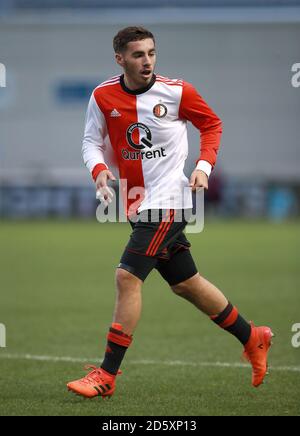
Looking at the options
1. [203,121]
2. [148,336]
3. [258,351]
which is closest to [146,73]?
[203,121]

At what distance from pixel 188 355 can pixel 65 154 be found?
26777 mm

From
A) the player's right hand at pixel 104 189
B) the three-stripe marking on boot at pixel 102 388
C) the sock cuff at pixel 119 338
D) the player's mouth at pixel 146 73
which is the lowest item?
the three-stripe marking on boot at pixel 102 388

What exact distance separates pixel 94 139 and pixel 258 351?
72.0 inches

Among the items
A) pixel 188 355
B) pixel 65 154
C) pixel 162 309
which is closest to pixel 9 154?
pixel 65 154

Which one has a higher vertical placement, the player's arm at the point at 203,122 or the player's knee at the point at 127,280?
the player's arm at the point at 203,122

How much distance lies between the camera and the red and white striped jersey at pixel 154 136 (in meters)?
6.05

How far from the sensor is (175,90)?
6.07 metres

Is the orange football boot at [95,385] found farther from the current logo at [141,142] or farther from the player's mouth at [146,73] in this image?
the player's mouth at [146,73]

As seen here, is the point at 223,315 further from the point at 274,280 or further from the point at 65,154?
the point at 65,154

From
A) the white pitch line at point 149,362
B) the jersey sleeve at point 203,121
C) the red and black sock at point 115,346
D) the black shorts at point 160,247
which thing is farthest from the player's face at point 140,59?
the white pitch line at point 149,362

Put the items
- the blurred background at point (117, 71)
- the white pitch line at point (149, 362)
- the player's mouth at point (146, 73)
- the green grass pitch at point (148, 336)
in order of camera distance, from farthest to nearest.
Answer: the blurred background at point (117, 71), the white pitch line at point (149, 362), the player's mouth at point (146, 73), the green grass pitch at point (148, 336)

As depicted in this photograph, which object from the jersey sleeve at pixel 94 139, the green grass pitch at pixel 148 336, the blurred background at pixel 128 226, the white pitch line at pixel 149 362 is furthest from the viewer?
the white pitch line at pixel 149 362

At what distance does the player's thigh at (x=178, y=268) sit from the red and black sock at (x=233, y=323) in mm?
370

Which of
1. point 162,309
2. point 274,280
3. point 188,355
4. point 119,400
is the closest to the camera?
point 119,400
